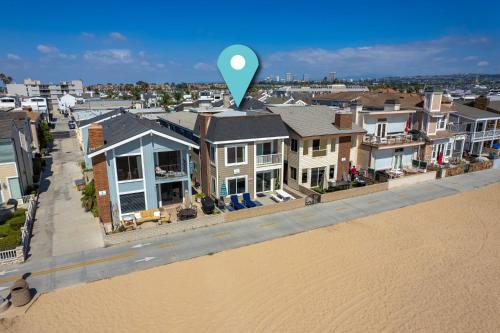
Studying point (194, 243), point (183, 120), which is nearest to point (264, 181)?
point (194, 243)

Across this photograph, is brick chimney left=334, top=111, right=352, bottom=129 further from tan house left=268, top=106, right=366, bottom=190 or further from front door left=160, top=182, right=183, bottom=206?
front door left=160, top=182, right=183, bottom=206

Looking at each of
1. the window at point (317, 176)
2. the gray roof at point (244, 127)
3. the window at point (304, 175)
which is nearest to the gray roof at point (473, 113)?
the window at point (317, 176)

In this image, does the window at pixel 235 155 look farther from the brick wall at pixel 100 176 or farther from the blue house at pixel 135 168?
the brick wall at pixel 100 176

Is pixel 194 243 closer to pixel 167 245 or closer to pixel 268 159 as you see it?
pixel 167 245

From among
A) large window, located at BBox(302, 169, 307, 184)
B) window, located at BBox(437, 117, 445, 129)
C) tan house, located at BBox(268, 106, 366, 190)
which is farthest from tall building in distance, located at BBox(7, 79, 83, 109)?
window, located at BBox(437, 117, 445, 129)

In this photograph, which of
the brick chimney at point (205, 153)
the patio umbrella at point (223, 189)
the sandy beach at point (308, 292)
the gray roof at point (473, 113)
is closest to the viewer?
the sandy beach at point (308, 292)

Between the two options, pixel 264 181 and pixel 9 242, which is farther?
pixel 264 181

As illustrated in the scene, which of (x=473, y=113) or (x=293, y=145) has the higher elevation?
(x=473, y=113)
